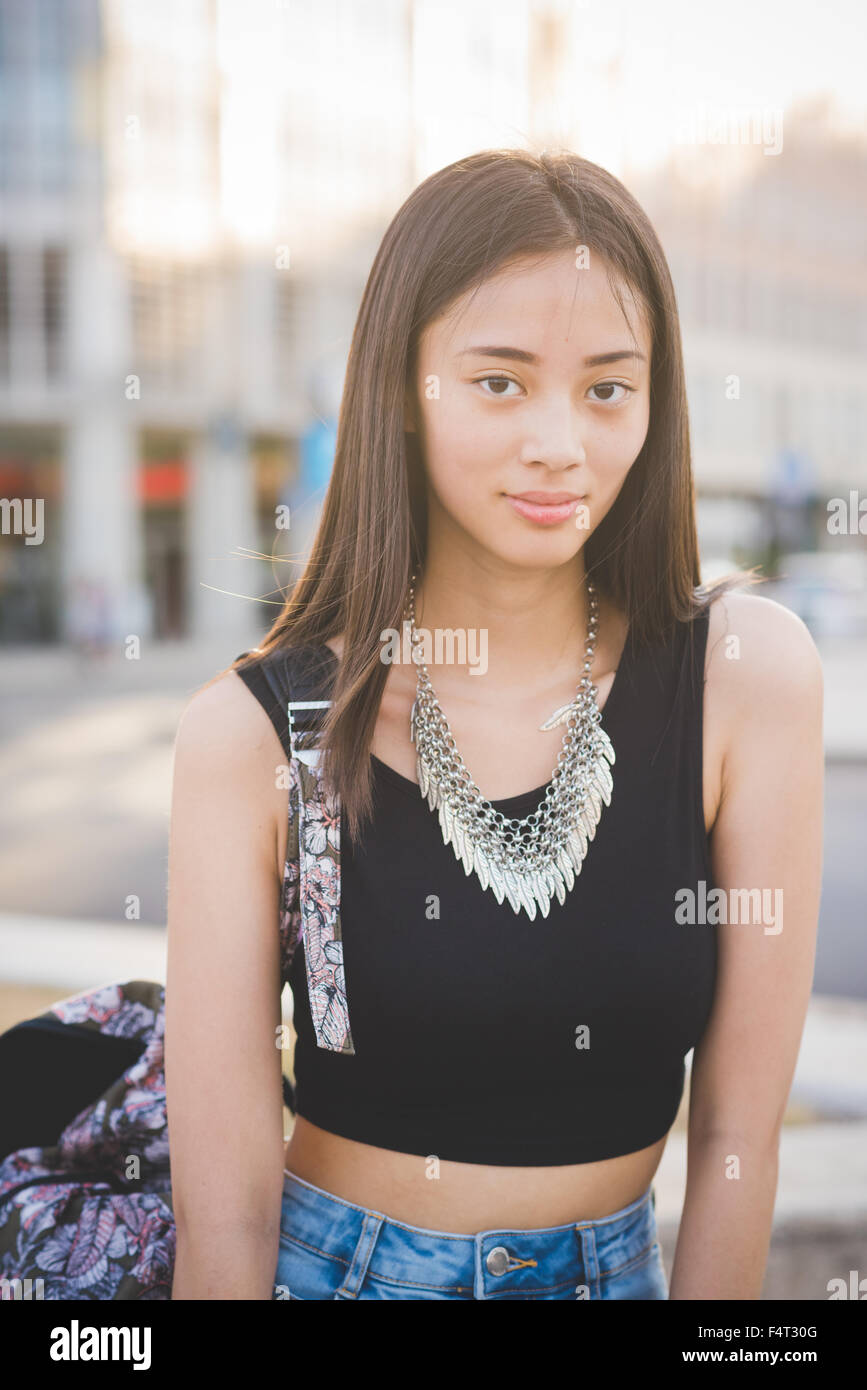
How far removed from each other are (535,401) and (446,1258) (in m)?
1.06

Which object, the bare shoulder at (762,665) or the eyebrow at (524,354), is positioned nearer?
the eyebrow at (524,354)

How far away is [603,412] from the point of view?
1.60 m

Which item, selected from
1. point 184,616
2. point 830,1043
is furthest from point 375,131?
point 830,1043

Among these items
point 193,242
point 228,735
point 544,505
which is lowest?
point 228,735

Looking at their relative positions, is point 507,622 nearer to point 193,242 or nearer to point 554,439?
point 554,439

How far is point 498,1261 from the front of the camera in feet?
5.16

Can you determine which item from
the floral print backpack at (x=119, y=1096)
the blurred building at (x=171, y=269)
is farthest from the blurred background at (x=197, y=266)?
the floral print backpack at (x=119, y=1096)

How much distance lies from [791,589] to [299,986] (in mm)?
25108

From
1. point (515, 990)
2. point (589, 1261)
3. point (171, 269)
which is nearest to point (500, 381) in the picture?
point (515, 990)

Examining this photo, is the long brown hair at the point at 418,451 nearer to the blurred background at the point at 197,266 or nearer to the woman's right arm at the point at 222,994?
the woman's right arm at the point at 222,994

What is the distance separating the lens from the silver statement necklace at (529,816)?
1598mm

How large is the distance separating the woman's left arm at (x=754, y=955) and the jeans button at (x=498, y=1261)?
260mm

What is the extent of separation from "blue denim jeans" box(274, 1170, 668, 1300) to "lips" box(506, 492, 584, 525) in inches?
34.6
